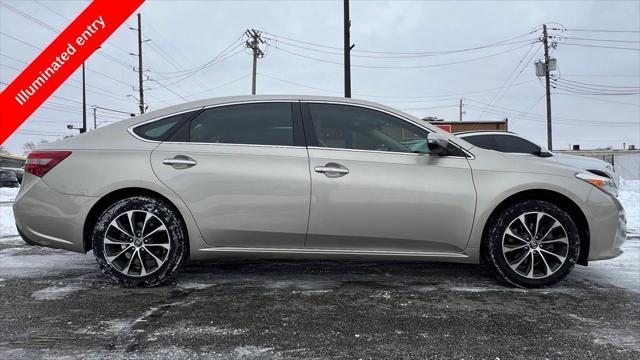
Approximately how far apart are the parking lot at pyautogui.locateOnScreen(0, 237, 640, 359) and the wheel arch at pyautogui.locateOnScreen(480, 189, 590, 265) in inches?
13.0

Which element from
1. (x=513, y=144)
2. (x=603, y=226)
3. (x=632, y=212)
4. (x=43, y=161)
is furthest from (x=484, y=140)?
(x=43, y=161)

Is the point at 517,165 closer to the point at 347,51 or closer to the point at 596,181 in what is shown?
the point at 596,181

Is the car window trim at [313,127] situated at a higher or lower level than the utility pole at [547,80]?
lower

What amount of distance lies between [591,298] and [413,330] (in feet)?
5.37

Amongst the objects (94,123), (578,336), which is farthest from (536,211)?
(94,123)

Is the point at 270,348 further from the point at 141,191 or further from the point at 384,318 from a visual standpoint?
the point at 141,191

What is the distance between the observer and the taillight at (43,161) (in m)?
3.51

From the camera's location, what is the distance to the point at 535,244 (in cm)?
343

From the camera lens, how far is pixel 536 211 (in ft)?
11.2

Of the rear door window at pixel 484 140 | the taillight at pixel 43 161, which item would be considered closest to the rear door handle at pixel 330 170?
the taillight at pixel 43 161

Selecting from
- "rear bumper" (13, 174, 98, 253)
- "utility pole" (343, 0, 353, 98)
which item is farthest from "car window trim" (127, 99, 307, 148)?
"utility pole" (343, 0, 353, 98)

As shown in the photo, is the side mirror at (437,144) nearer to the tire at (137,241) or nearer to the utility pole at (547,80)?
the tire at (137,241)

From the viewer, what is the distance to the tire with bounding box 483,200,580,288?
11.2ft

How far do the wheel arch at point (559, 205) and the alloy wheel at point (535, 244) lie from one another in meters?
0.14
